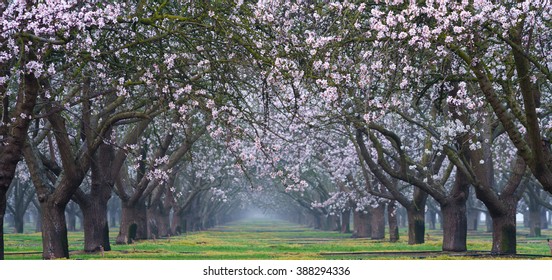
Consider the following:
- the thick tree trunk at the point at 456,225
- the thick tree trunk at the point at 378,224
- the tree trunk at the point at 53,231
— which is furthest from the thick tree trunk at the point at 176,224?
the tree trunk at the point at 53,231

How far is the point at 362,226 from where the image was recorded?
50.2 metres

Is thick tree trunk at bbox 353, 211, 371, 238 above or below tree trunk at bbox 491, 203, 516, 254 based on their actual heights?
below

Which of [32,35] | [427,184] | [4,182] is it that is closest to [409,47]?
[32,35]

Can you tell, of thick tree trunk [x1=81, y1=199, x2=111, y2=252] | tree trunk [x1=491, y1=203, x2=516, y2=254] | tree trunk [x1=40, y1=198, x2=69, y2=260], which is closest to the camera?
tree trunk [x1=40, y1=198, x2=69, y2=260]

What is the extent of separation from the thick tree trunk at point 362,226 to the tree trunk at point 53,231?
101 feet

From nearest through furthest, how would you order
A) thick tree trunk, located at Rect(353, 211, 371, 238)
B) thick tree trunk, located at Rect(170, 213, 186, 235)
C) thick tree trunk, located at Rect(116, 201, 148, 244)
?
1. thick tree trunk, located at Rect(116, 201, 148, 244)
2. thick tree trunk, located at Rect(353, 211, 371, 238)
3. thick tree trunk, located at Rect(170, 213, 186, 235)

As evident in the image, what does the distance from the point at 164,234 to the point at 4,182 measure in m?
33.9

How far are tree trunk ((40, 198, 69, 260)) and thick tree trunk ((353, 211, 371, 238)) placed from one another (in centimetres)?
3088

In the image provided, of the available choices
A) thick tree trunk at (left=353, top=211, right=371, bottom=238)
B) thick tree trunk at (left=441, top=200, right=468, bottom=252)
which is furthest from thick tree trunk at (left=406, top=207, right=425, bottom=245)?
thick tree trunk at (left=353, top=211, right=371, bottom=238)

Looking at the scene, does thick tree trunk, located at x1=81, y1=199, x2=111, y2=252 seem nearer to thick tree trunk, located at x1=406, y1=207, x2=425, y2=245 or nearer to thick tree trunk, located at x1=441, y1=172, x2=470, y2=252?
thick tree trunk, located at x1=441, y1=172, x2=470, y2=252

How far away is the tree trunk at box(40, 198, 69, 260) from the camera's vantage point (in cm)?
2114

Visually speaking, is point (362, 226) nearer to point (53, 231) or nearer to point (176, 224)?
point (176, 224)

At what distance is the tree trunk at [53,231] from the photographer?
21.1 meters
